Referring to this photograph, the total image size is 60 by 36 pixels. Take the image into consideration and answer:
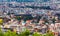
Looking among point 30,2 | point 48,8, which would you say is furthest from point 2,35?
point 30,2

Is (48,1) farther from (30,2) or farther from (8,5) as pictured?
(8,5)

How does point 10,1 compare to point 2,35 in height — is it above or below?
below

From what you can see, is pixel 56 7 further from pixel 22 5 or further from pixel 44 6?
pixel 22 5

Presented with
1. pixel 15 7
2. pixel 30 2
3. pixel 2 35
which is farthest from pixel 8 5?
pixel 2 35

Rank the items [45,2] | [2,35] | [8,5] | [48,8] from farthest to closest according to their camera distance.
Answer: [45,2], [8,5], [48,8], [2,35]

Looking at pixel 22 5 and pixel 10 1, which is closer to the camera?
pixel 22 5

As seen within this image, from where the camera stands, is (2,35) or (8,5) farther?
(8,5)

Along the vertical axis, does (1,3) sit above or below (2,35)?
below

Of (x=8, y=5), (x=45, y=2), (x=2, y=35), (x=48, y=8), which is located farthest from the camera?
(x=45, y=2)

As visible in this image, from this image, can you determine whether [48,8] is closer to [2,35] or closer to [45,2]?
[45,2]
